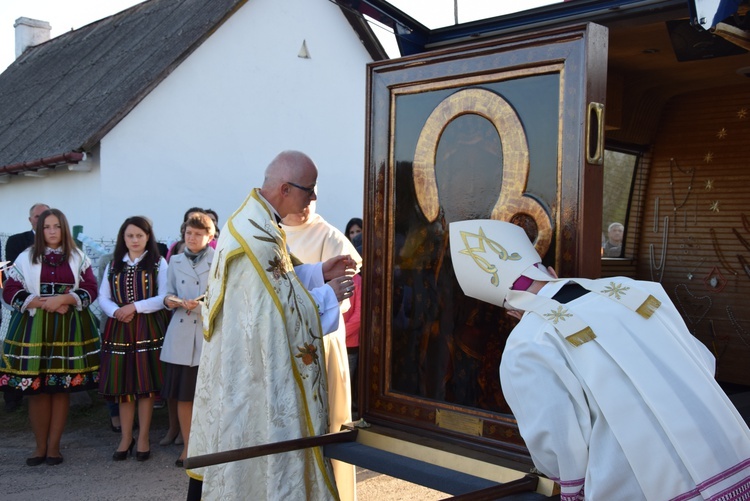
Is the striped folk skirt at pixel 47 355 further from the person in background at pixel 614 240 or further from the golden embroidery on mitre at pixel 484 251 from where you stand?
the golden embroidery on mitre at pixel 484 251

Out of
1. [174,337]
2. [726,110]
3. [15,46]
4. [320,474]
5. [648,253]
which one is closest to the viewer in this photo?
[320,474]

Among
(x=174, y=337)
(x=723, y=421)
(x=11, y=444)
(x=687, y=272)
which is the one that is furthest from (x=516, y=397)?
(x=11, y=444)

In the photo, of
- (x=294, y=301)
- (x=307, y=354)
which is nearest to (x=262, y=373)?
(x=307, y=354)

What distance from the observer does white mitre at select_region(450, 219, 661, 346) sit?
2.55 meters

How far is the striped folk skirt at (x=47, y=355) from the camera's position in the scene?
20.1ft

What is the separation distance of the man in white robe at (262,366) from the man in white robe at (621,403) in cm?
128

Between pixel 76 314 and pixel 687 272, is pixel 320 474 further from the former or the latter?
pixel 76 314

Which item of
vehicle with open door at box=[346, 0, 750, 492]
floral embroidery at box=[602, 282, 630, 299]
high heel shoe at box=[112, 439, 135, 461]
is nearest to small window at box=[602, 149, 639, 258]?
vehicle with open door at box=[346, 0, 750, 492]

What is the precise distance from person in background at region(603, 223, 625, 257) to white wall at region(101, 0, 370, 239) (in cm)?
754

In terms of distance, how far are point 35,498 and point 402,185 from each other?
359 cm

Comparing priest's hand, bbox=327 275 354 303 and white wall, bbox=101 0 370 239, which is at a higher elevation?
white wall, bbox=101 0 370 239

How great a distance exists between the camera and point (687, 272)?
5.25 metres

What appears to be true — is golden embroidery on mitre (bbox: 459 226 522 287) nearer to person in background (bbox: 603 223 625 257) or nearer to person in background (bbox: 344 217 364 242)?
person in background (bbox: 603 223 625 257)

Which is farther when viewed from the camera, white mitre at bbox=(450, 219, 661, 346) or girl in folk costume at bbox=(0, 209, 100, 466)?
girl in folk costume at bbox=(0, 209, 100, 466)
